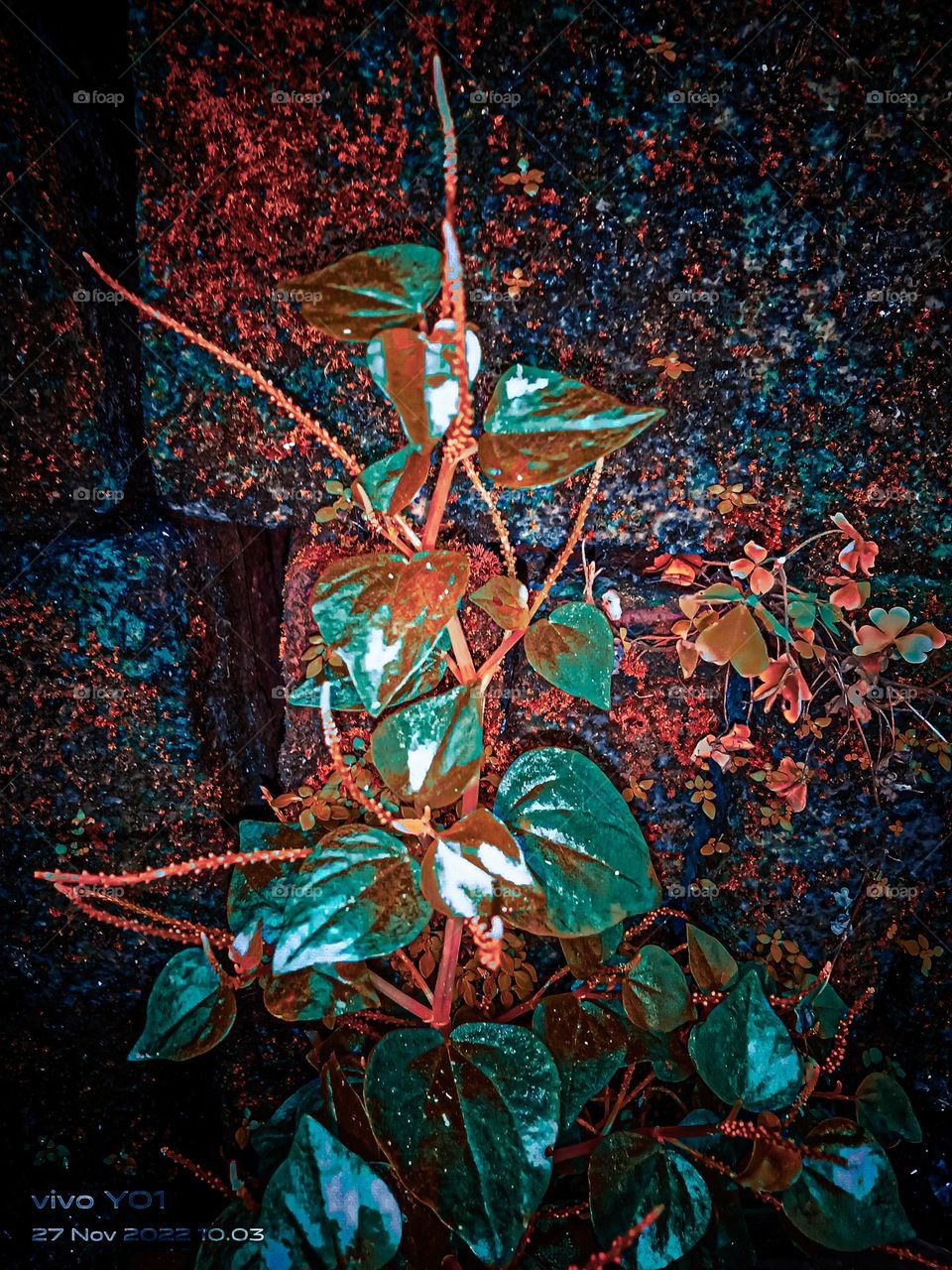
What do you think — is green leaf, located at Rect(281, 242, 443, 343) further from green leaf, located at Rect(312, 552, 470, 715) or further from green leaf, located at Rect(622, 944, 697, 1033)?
green leaf, located at Rect(622, 944, 697, 1033)

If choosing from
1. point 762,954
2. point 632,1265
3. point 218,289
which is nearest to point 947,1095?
point 762,954

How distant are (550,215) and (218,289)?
39 cm

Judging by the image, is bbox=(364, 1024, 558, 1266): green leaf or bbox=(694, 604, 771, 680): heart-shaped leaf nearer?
bbox=(364, 1024, 558, 1266): green leaf

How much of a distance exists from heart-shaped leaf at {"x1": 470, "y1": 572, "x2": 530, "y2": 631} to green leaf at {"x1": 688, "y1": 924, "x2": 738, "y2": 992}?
476 millimetres

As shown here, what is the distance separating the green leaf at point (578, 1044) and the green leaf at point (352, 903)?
0.30 meters

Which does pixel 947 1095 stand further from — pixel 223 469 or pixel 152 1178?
pixel 223 469

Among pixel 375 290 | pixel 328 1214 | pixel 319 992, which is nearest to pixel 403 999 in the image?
pixel 319 992

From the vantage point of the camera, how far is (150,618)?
0.84 metres

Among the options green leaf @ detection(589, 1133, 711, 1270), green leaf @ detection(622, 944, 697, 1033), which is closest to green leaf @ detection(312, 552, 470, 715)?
green leaf @ detection(622, 944, 697, 1033)

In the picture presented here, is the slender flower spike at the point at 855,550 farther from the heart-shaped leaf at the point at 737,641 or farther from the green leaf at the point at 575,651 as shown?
the green leaf at the point at 575,651

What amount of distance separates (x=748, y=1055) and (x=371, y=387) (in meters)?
0.92

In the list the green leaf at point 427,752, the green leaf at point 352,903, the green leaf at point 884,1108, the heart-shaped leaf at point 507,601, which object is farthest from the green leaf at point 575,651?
the green leaf at point 884,1108

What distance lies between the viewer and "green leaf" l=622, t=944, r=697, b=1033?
804mm

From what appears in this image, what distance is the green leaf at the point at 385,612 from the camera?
1.91 feet
